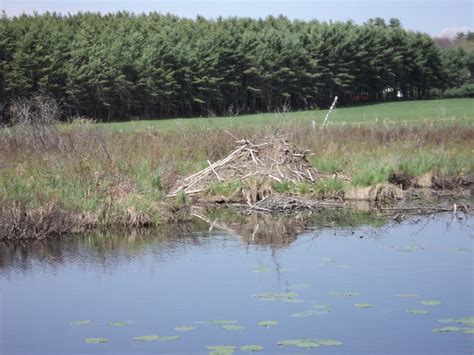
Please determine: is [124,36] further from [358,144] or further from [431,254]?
[431,254]

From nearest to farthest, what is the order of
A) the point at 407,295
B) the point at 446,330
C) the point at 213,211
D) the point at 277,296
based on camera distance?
the point at 446,330 → the point at 407,295 → the point at 277,296 → the point at 213,211

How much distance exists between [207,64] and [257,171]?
164 feet

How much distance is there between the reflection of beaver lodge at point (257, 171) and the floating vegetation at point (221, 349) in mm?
12355

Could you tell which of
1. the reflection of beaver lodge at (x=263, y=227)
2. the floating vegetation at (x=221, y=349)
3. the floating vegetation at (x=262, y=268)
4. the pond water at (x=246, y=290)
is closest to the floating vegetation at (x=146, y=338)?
the pond water at (x=246, y=290)

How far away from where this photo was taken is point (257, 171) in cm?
2381

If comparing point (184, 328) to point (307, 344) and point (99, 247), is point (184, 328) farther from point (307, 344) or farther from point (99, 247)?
point (99, 247)

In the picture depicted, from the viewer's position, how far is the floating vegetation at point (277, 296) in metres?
12.9

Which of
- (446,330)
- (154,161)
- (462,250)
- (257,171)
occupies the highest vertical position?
(154,161)

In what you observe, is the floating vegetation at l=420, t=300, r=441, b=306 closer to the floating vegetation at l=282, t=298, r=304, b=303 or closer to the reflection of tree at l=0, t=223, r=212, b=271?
the floating vegetation at l=282, t=298, r=304, b=303

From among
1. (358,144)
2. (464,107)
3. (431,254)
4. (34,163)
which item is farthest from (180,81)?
(431,254)

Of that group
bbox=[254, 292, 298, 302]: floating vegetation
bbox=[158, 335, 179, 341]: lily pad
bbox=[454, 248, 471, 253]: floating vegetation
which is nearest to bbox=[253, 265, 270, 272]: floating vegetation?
bbox=[254, 292, 298, 302]: floating vegetation

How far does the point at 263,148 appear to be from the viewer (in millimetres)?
24844

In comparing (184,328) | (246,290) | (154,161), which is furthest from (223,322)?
(154,161)

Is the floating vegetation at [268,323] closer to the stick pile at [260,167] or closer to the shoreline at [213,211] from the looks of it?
the shoreline at [213,211]
